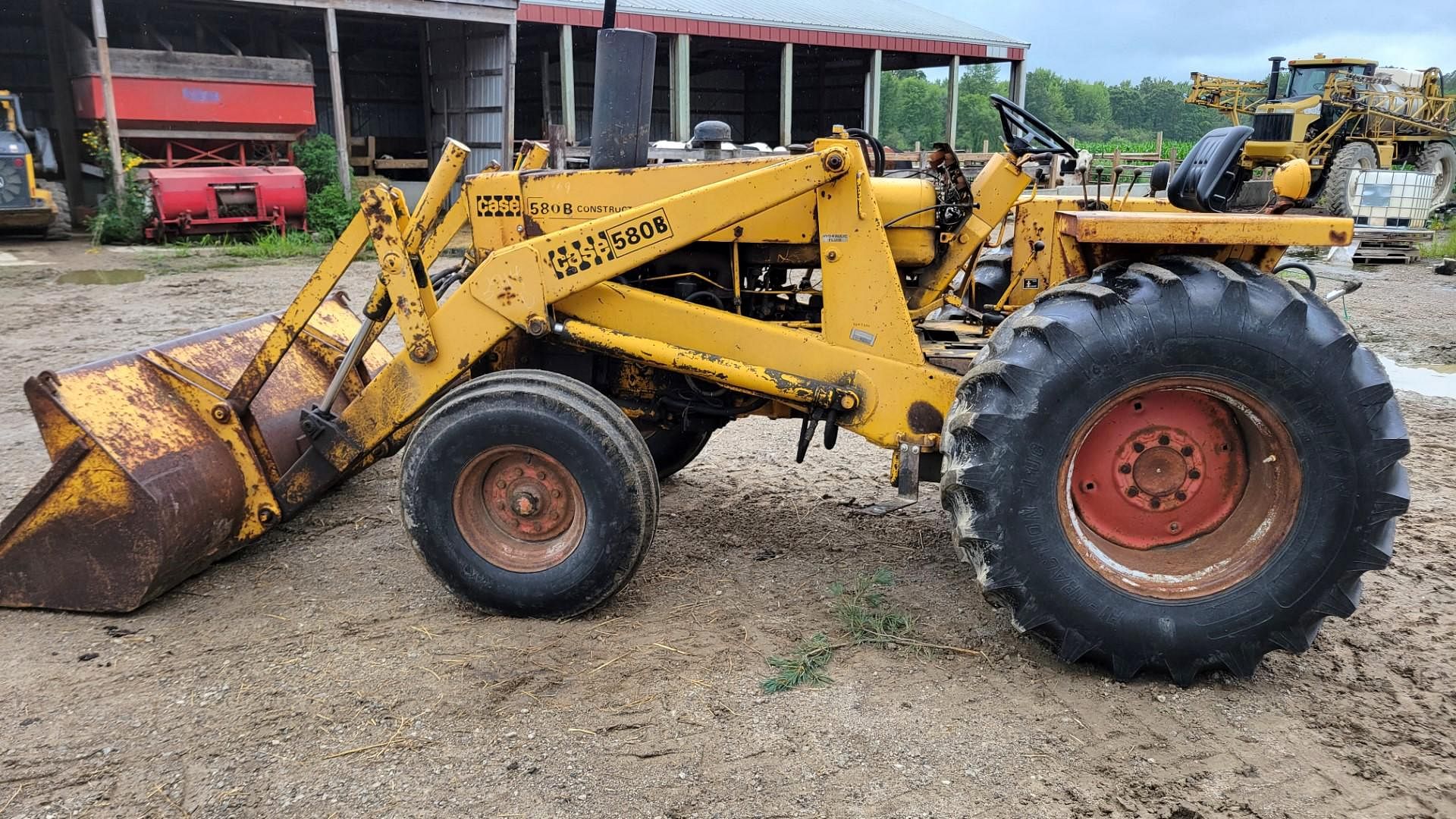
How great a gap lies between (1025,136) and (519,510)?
2.48 metres

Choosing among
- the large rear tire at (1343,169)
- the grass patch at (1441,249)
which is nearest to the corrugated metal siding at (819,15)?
the large rear tire at (1343,169)

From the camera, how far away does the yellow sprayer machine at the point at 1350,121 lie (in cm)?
1884

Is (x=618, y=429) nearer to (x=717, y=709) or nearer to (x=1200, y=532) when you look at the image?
(x=717, y=709)

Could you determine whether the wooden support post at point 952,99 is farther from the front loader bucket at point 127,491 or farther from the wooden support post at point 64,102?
the front loader bucket at point 127,491

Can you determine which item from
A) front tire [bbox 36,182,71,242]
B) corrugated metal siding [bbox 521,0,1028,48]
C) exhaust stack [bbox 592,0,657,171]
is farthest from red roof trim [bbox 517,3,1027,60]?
exhaust stack [bbox 592,0,657,171]

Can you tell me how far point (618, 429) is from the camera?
138 inches

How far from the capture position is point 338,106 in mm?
15375

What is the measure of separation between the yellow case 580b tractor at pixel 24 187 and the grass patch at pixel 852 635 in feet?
44.1

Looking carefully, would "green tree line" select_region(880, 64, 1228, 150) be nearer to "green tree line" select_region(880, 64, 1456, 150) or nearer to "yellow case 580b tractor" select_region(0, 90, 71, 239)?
"green tree line" select_region(880, 64, 1456, 150)

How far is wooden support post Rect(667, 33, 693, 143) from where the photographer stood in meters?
19.2

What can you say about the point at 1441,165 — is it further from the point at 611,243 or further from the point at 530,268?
the point at 530,268

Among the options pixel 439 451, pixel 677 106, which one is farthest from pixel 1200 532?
pixel 677 106

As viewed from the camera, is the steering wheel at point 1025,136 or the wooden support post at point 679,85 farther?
the wooden support post at point 679,85

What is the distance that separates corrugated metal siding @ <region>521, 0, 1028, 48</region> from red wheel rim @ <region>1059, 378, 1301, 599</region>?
54.8ft
